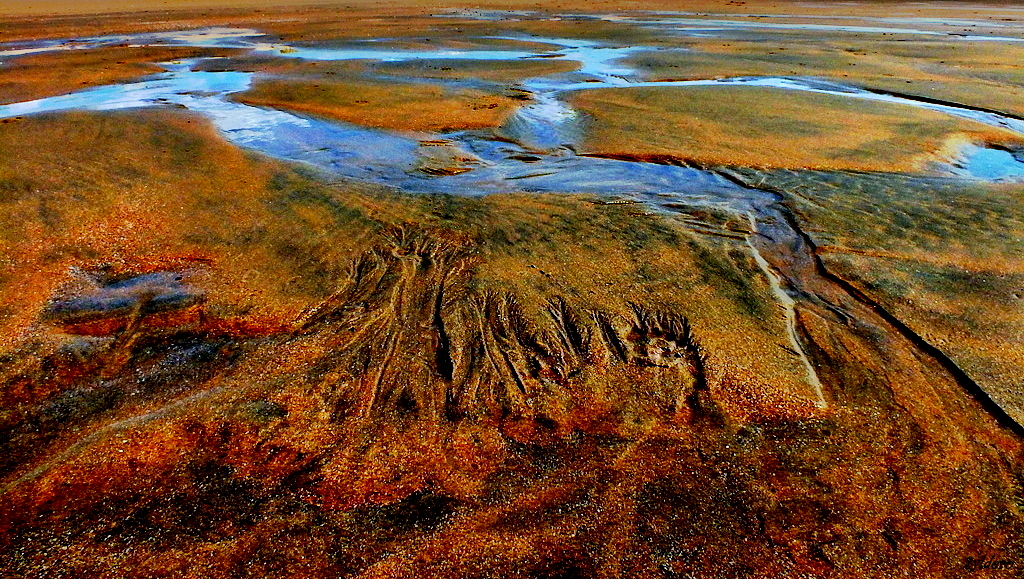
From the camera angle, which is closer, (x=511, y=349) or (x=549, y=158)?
(x=511, y=349)

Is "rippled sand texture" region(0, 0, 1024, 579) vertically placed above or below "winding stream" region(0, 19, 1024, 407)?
below

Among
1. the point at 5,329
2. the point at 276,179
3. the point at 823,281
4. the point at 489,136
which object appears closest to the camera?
the point at 5,329

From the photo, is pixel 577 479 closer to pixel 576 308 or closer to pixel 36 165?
pixel 576 308

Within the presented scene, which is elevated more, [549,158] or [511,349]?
[549,158]

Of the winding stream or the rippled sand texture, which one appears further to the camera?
the winding stream

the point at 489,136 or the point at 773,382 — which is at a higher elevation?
the point at 489,136

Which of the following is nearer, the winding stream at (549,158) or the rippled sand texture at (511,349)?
the rippled sand texture at (511,349)

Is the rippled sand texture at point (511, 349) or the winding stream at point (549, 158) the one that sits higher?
the winding stream at point (549, 158)

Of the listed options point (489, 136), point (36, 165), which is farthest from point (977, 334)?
point (36, 165)
